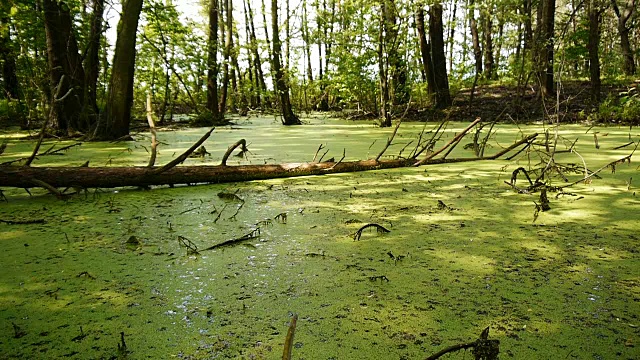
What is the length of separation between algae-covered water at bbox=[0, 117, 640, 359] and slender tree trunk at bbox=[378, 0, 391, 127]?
3.91m

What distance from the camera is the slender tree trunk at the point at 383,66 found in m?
5.66

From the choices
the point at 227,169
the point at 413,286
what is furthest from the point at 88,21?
the point at 413,286

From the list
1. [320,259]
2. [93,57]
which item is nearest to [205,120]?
[93,57]

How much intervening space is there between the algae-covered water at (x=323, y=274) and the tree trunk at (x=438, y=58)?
17.5 ft

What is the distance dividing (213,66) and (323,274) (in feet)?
22.0

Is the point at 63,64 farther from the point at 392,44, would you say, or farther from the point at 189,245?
the point at 189,245

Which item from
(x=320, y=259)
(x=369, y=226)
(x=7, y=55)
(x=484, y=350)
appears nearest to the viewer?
(x=484, y=350)

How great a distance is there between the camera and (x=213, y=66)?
24.0 ft

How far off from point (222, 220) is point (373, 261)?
750 millimetres

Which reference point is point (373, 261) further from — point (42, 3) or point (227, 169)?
point (42, 3)

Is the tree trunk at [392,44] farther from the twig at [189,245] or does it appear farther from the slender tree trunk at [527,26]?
the twig at [189,245]

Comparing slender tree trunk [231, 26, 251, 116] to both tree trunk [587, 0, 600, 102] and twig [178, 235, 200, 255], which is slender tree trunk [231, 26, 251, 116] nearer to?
tree trunk [587, 0, 600, 102]

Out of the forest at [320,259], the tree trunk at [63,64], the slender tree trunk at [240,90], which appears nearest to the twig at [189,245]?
the forest at [320,259]

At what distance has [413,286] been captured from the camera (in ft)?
3.79
